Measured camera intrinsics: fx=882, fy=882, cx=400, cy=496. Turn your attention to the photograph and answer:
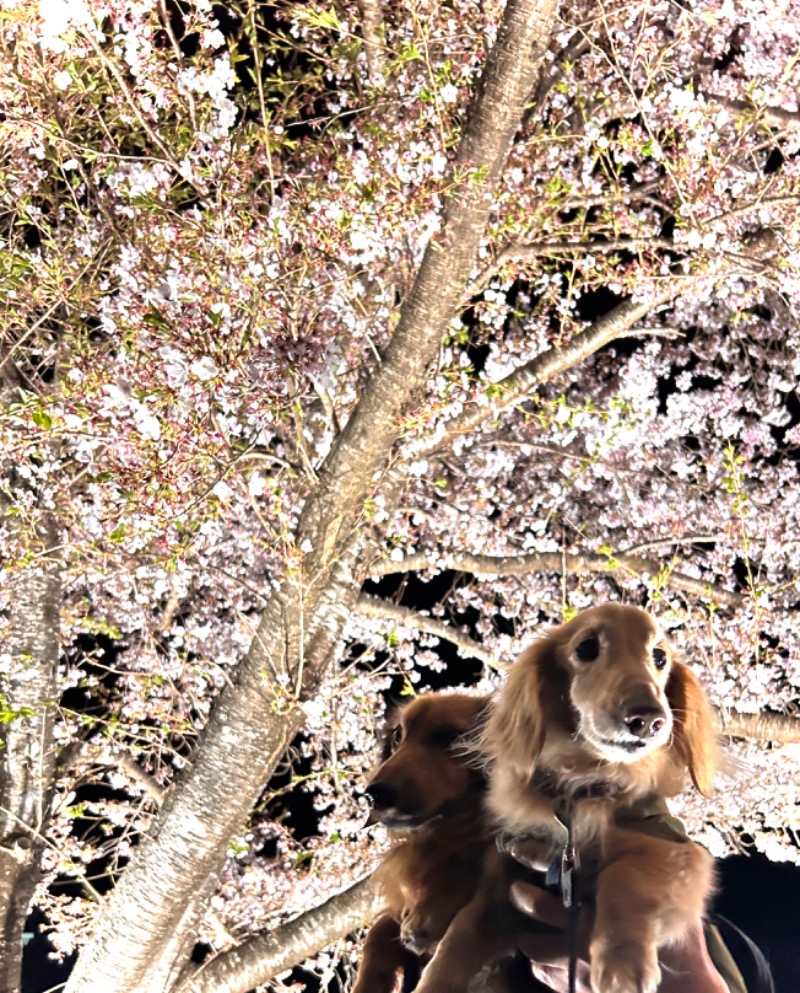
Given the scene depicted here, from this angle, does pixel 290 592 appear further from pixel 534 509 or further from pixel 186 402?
pixel 534 509

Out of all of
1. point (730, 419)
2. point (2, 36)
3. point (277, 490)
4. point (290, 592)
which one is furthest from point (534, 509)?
point (2, 36)

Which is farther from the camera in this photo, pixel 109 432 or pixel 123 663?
pixel 123 663

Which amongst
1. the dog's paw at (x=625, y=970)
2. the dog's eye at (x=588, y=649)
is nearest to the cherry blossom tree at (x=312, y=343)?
the dog's eye at (x=588, y=649)

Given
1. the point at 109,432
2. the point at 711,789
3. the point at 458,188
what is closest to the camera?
the point at 711,789

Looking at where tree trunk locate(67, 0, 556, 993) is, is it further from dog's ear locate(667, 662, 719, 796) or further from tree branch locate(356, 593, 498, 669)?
dog's ear locate(667, 662, 719, 796)

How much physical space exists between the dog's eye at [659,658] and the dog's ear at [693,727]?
5 centimetres

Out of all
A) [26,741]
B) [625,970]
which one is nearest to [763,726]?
[625,970]

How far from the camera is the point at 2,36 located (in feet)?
13.4

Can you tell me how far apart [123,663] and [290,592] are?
4.37 metres

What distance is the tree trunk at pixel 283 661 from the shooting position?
379 centimetres

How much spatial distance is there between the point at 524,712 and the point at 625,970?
367mm

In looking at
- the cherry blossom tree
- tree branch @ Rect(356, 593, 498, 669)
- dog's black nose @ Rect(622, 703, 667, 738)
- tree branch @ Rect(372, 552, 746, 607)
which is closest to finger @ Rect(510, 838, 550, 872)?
dog's black nose @ Rect(622, 703, 667, 738)

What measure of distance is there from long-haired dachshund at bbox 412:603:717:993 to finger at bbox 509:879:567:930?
4 cm

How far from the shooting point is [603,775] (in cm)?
125
